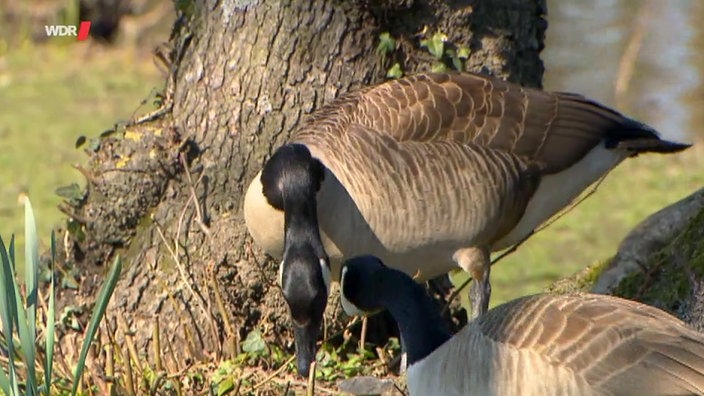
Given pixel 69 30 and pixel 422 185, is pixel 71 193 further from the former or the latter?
pixel 69 30

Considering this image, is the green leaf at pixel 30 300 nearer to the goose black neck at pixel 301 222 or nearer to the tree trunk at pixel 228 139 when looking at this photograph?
the goose black neck at pixel 301 222

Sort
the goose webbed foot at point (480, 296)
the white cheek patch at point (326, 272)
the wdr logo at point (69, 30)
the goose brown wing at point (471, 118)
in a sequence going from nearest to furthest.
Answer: the white cheek patch at point (326, 272)
the goose brown wing at point (471, 118)
the goose webbed foot at point (480, 296)
the wdr logo at point (69, 30)

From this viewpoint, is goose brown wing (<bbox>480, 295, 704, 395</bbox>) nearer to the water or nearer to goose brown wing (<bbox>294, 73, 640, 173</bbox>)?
goose brown wing (<bbox>294, 73, 640, 173</bbox>)

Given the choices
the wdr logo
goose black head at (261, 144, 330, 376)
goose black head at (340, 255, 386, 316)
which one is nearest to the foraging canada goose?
goose black head at (340, 255, 386, 316)

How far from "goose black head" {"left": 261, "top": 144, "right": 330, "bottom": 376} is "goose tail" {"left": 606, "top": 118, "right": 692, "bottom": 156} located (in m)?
1.34

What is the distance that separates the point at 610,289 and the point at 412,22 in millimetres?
1410

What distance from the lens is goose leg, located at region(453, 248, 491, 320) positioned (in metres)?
4.78

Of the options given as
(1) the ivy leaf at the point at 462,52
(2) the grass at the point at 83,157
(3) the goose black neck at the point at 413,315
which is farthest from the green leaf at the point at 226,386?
(2) the grass at the point at 83,157

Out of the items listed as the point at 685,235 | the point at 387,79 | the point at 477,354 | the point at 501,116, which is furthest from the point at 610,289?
the point at 477,354

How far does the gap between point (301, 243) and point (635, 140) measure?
1.61 meters

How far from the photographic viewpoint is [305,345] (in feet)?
14.0

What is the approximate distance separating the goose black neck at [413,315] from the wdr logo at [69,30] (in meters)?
7.46

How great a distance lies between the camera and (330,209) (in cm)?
460

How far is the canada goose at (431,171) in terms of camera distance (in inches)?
179
